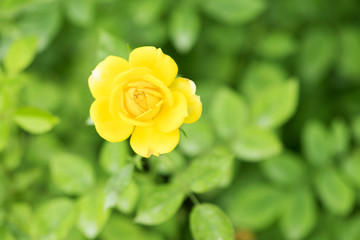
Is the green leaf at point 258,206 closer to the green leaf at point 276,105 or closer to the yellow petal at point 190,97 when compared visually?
the green leaf at point 276,105

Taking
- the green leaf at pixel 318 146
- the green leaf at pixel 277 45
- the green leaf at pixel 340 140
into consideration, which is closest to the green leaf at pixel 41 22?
the green leaf at pixel 277 45

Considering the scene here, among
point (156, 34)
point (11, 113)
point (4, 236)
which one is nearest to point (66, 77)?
point (156, 34)

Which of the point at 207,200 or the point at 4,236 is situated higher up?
the point at 4,236

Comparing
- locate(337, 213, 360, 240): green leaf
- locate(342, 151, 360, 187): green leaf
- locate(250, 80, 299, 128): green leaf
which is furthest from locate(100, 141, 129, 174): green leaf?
locate(337, 213, 360, 240): green leaf

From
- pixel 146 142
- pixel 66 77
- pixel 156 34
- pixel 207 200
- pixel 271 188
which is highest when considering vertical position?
pixel 146 142

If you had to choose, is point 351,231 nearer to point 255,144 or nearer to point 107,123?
point 255,144

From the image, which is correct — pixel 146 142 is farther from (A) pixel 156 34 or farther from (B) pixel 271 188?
(A) pixel 156 34

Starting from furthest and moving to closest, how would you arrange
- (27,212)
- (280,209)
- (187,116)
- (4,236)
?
1. (280,209)
2. (27,212)
3. (4,236)
4. (187,116)

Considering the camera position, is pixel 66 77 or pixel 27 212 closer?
pixel 27 212
